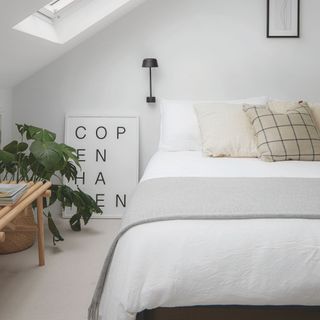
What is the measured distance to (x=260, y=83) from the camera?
3248mm

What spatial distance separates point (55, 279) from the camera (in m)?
2.12

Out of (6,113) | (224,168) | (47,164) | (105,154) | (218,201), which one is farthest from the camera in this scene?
(105,154)

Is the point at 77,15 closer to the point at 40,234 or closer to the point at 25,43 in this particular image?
the point at 25,43

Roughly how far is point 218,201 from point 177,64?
82.1 inches

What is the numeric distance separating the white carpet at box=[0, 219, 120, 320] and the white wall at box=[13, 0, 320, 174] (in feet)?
3.74

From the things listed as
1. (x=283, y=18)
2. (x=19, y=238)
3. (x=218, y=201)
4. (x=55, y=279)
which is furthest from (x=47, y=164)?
(x=283, y=18)

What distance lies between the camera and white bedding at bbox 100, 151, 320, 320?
1.17m

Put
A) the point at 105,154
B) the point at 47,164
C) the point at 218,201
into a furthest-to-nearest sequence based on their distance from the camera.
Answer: the point at 105,154
the point at 47,164
the point at 218,201

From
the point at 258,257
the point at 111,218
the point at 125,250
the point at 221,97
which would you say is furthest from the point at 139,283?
the point at 221,97

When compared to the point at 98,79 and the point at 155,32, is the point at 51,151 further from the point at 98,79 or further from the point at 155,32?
the point at 155,32


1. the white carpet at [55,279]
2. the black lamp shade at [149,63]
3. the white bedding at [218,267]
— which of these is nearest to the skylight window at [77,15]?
the black lamp shade at [149,63]

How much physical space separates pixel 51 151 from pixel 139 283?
56.6 inches

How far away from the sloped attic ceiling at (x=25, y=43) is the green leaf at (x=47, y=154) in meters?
0.60

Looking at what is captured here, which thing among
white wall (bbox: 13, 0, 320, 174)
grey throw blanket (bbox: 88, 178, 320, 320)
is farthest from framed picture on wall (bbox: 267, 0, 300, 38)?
grey throw blanket (bbox: 88, 178, 320, 320)
